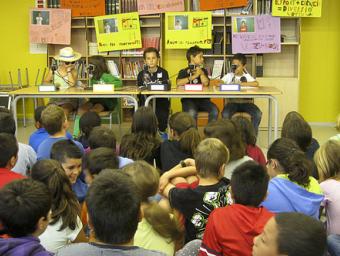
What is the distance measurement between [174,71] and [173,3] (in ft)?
3.34

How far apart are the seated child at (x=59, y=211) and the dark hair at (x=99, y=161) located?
35cm

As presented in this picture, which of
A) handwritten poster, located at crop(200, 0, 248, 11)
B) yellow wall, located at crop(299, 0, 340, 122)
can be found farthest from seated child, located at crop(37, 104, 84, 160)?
yellow wall, located at crop(299, 0, 340, 122)

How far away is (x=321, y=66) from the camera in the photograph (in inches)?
285

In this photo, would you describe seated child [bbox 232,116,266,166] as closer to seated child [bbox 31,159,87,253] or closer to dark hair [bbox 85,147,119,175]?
dark hair [bbox 85,147,119,175]

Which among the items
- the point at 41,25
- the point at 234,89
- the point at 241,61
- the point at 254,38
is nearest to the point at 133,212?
the point at 234,89

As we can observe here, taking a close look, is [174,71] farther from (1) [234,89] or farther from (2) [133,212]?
(2) [133,212]

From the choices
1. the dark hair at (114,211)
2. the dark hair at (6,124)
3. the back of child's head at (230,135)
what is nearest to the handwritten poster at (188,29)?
the back of child's head at (230,135)

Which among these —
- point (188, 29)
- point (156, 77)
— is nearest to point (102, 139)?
point (156, 77)

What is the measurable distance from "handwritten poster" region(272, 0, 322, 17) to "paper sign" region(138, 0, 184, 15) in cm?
133

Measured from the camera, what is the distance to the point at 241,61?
226 inches

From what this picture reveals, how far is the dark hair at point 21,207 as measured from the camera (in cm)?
151

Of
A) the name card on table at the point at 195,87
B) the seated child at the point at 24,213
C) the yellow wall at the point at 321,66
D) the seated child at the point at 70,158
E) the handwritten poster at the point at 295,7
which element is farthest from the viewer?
the yellow wall at the point at 321,66

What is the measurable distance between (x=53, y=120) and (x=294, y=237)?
7.73 feet

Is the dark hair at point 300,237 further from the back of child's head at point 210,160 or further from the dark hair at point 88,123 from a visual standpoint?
the dark hair at point 88,123
